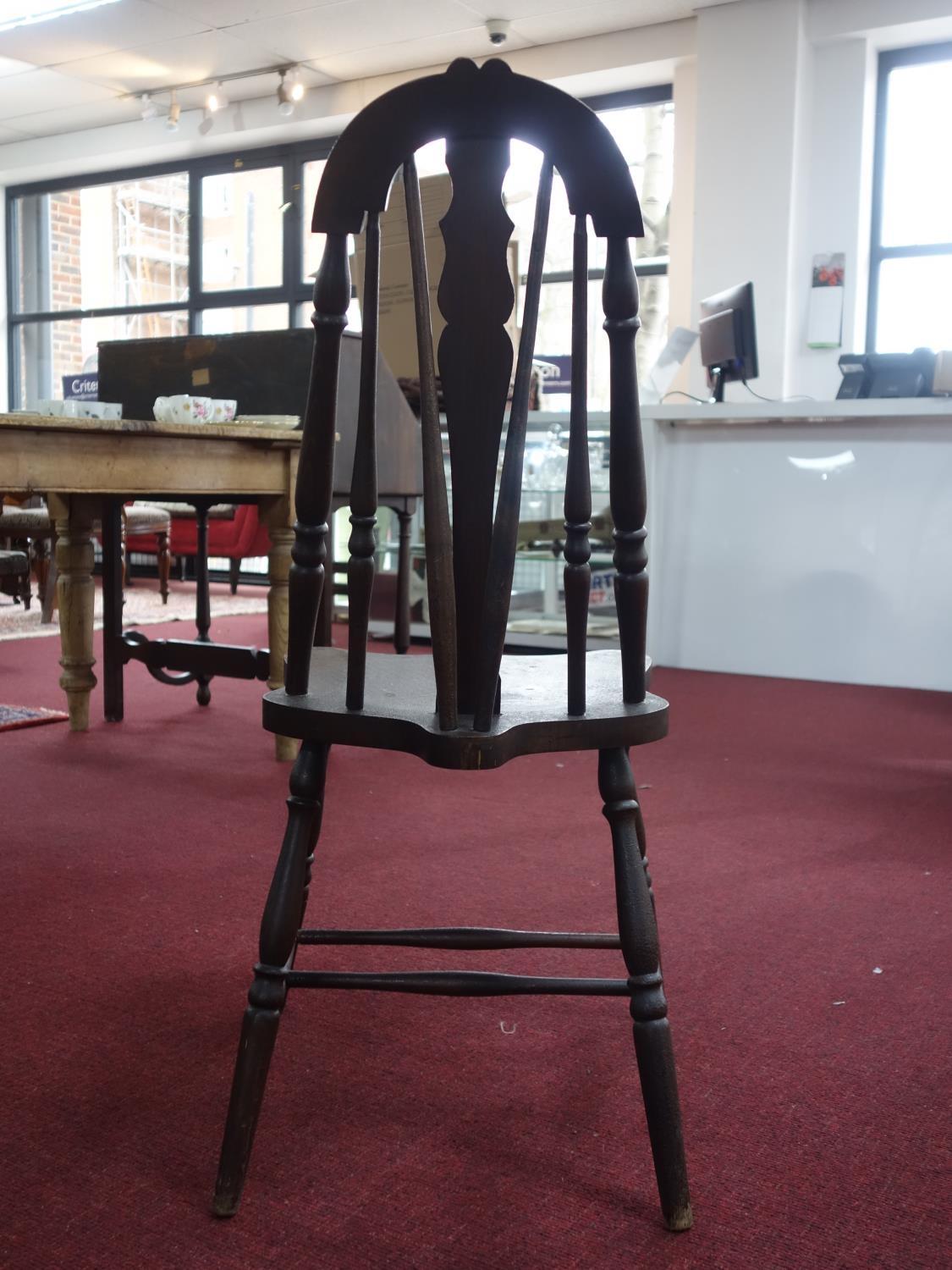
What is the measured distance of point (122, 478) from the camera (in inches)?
78.9

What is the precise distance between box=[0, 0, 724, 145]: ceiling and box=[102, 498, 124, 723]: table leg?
3956 millimetres

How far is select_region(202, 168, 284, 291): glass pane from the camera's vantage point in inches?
284

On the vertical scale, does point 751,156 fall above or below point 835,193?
above

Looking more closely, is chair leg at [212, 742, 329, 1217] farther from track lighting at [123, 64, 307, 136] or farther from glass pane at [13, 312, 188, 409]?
glass pane at [13, 312, 188, 409]

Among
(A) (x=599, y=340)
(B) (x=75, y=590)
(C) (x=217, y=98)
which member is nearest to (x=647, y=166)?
(A) (x=599, y=340)

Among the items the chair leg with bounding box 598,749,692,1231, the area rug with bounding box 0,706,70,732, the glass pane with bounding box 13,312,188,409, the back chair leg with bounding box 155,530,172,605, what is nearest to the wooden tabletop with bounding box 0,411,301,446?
the area rug with bounding box 0,706,70,732

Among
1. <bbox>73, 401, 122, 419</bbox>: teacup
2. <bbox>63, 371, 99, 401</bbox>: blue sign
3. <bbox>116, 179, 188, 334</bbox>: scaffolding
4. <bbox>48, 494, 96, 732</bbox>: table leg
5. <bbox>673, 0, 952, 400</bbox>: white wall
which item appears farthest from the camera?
<bbox>116, 179, 188, 334</bbox>: scaffolding

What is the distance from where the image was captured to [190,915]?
1481mm

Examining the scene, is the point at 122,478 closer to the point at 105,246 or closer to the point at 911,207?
the point at 911,207

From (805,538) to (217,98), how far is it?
4834mm

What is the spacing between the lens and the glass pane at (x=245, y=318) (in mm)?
7262

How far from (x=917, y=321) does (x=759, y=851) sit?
4.51 metres

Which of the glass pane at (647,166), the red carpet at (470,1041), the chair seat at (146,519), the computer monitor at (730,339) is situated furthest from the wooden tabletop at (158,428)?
the glass pane at (647,166)

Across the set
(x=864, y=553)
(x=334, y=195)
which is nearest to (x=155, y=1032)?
(x=334, y=195)
